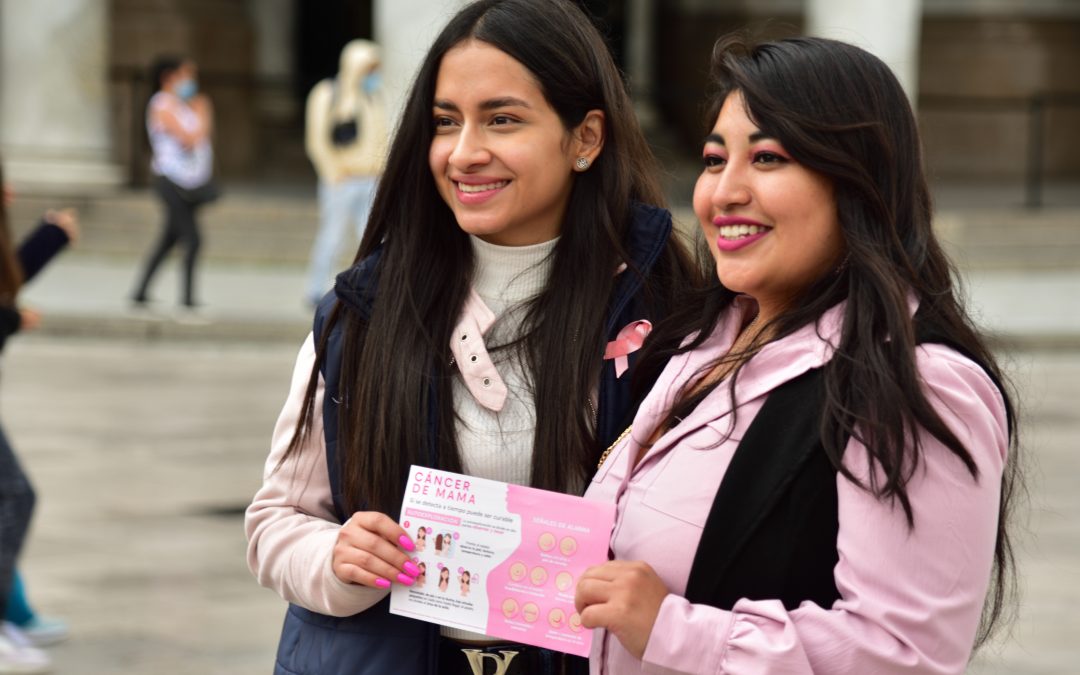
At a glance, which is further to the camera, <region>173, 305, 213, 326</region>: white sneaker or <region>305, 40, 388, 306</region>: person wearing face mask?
<region>305, 40, 388, 306</region>: person wearing face mask

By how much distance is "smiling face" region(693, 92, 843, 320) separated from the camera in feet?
7.68

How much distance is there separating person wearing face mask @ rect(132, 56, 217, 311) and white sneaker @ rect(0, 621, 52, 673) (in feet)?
26.8

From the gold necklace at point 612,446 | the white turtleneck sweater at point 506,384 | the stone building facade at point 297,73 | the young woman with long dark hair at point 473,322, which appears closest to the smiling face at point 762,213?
the gold necklace at point 612,446

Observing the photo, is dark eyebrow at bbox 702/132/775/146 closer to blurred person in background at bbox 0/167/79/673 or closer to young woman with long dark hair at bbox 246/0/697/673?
young woman with long dark hair at bbox 246/0/697/673

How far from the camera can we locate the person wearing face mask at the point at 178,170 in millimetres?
13930

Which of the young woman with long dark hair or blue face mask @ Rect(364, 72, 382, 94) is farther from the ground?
the young woman with long dark hair

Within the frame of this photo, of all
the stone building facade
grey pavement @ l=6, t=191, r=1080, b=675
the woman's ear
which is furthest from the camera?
the stone building facade

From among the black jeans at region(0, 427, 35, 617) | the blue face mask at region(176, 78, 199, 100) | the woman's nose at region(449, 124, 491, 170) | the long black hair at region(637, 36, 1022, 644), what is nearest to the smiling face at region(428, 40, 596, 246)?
the woman's nose at region(449, 124, 491, 170)

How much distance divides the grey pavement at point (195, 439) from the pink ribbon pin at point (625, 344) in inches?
21.6

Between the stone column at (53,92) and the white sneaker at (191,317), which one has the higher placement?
the stone column at (53,92)

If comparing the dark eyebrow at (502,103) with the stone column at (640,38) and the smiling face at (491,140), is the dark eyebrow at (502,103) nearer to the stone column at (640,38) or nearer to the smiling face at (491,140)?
the smiling face at (491,140)

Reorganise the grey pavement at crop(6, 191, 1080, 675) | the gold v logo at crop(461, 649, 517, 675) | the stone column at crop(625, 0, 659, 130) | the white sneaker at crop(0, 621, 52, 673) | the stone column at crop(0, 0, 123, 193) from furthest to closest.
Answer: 1. the stone column at crop(625, 0, 659, 130)
2. the stone column at crop(0, 0, 123, 193)
3. the grey pavement at crop(6, 191, 1080, 675)
4. the white sneaker at crop(0, 621, 52, 673)
5. the gold v logo at crop(461, 649, 517, 675)

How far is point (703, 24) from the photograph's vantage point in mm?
24453

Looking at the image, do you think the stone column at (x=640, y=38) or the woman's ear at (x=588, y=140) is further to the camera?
the stone column at (x=640, y=38)
